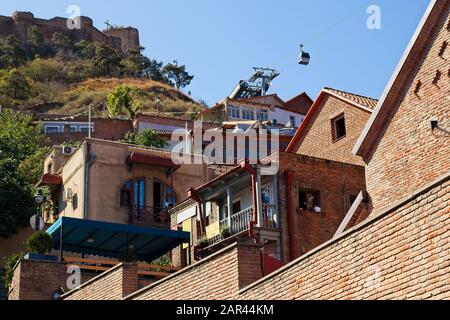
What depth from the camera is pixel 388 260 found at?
12352 millimetres

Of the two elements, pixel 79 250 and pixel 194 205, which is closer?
pixel 79 250

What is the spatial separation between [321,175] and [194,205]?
18.9 ft

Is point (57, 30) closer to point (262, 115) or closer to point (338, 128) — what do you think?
point (262, 115)

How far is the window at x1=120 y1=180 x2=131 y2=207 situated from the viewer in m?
37.3

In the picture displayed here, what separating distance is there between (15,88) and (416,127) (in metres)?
81.7

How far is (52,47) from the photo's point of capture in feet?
422

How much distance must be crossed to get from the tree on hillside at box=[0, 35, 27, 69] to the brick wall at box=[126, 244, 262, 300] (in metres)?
104

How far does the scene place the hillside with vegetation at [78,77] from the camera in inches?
3802

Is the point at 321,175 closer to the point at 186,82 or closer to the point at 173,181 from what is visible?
the point at 173,181

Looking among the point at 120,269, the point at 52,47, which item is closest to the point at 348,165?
the point at 120,269

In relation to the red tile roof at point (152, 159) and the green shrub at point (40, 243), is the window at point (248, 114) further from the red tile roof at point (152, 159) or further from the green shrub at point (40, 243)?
the green shrub at point (40, 243)

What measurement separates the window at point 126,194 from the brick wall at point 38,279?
15.2 metres

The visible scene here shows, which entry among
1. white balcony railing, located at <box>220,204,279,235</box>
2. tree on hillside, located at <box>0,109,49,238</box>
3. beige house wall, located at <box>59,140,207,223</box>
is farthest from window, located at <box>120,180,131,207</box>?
white balcony railing, located at <box>220,204,279,235</box>

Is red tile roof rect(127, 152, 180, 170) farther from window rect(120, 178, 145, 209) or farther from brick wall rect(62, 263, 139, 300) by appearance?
brick wall rect(62, 263, 139, 300)
